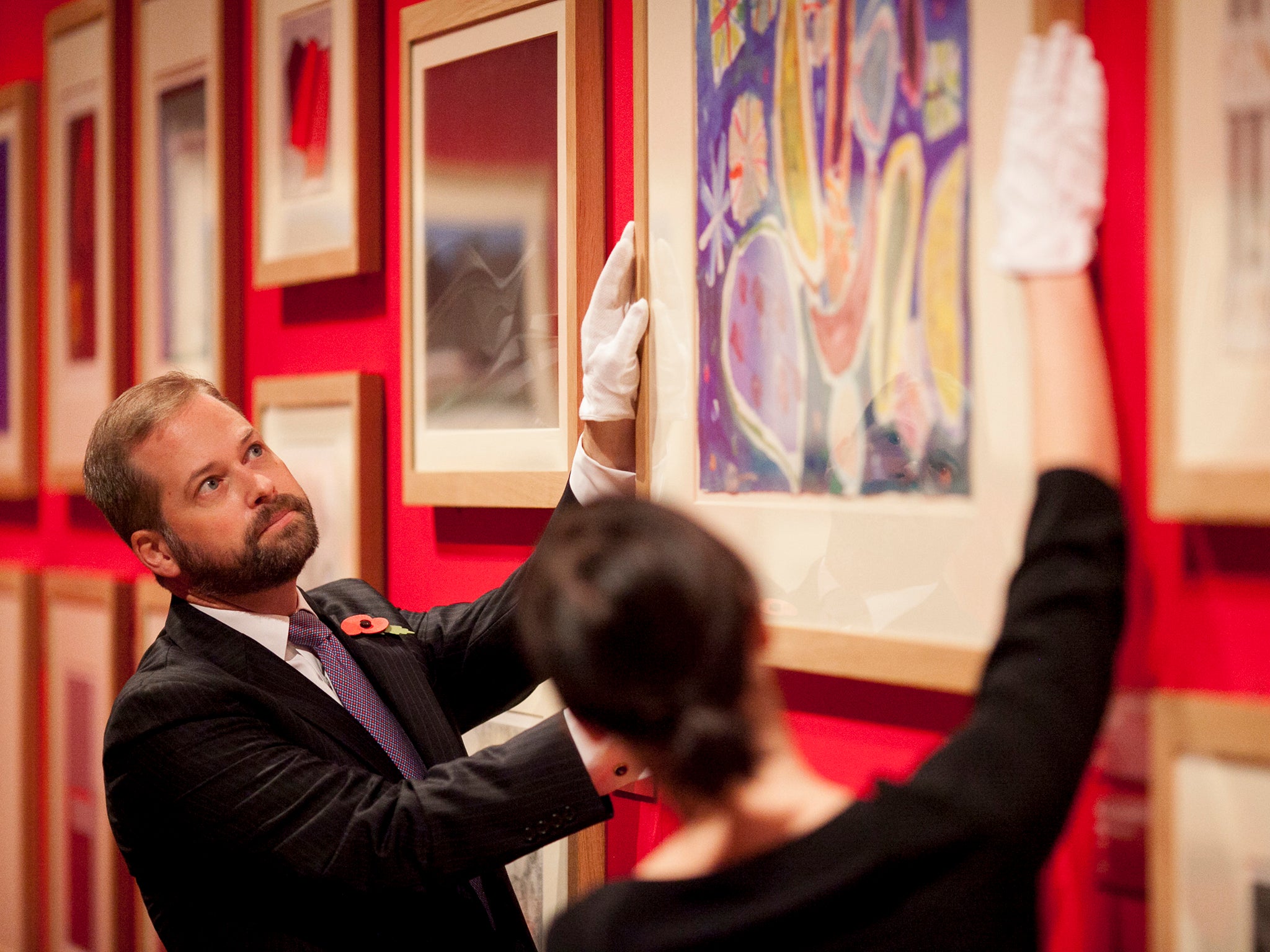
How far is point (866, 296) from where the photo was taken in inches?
45.6

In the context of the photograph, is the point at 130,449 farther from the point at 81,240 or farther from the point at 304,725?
the point at 81,240

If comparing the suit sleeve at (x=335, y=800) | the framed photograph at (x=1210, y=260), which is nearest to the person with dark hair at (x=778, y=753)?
the framed photograph at (x=1210, y=260)

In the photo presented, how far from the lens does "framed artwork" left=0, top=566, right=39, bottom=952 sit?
2549 millimetres

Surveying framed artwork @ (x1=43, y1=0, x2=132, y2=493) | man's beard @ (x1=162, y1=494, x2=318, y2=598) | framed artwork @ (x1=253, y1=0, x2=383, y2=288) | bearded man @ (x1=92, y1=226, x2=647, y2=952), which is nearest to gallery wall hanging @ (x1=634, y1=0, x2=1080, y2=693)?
bearded man @ (x1=92, y1=226, x2=647, y2=952)

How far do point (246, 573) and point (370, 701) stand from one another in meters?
0.23

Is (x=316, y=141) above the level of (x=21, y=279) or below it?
above

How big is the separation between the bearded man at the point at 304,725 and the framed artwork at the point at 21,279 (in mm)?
1149

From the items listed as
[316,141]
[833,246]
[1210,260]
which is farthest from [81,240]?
[1210,260]

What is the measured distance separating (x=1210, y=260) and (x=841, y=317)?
1.17 ft

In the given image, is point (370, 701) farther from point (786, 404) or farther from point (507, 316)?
point (786, 404)

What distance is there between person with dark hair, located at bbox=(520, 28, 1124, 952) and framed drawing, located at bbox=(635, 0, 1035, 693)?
0.21 metres

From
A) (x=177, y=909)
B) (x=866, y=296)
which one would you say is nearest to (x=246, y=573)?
(x=177, y=909)

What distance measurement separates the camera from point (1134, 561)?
Result: 3.43 ft

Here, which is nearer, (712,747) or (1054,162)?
(712,747)
